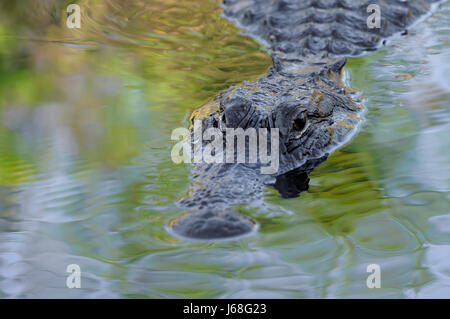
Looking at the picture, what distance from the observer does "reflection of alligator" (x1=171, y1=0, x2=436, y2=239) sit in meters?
3.07

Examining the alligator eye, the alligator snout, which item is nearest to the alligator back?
the alligator eye

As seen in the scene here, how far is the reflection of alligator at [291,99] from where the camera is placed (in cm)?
307

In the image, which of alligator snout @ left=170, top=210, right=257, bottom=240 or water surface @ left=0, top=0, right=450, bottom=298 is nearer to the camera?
water surface @ left=0, top=0, right=450, bottom=298

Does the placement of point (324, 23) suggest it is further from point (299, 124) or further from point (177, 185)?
point (177, 185)

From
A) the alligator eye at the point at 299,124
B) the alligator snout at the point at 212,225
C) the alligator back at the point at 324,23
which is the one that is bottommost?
the alligator snout at the point at 212,225

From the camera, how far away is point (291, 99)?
3896 millimetres

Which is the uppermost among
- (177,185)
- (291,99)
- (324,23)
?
(324,23)

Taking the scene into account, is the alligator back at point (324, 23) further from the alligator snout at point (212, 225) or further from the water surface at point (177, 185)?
the alligator snout at point (212, 225)

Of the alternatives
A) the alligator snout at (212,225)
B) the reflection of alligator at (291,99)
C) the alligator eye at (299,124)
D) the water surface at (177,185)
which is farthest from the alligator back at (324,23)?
the alligator snout at (212,225)

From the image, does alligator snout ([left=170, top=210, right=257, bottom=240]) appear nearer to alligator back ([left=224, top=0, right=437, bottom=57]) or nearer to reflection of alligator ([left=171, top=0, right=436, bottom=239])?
reflection of alligator ([left=171, top=0, right=436, bottom=239])

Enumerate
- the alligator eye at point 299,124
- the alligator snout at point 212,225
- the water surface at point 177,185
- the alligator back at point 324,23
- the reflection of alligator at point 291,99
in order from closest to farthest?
the water surface at point 177,185 → the alligator snout at point 212,225 → the reflection of alligator at point 291,99 → the alligator eye at point 299,124 → the alligator back at point 324,23

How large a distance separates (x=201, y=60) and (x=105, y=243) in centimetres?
311

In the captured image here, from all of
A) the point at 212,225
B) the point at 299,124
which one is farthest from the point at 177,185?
the point at 299,124
